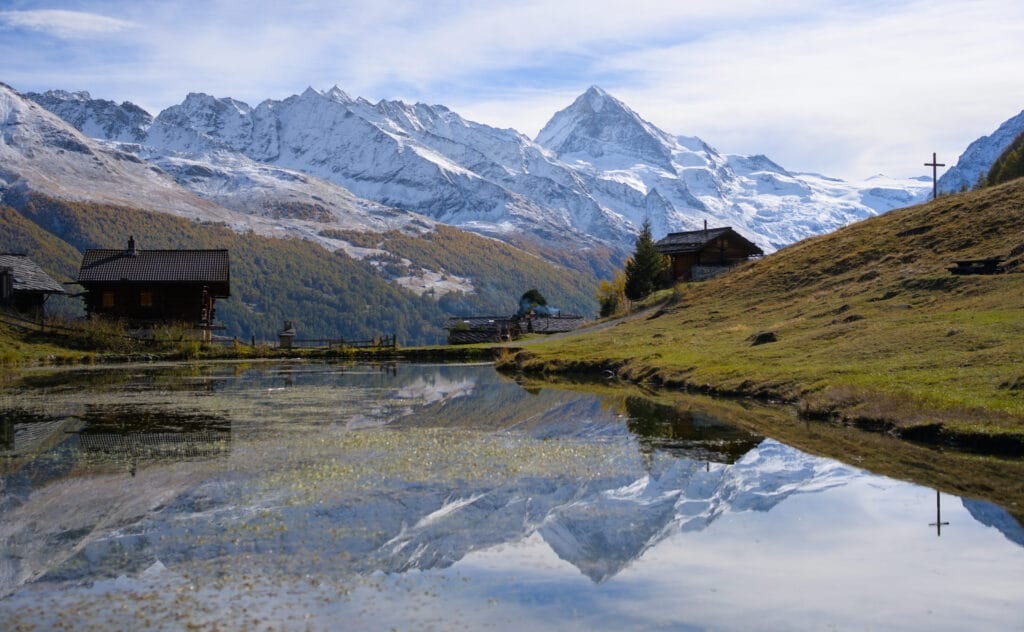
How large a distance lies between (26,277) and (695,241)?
235 feet

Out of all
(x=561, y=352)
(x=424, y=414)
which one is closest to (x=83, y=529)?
(x=424, y=414)

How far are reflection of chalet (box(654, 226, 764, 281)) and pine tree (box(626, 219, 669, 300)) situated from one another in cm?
280

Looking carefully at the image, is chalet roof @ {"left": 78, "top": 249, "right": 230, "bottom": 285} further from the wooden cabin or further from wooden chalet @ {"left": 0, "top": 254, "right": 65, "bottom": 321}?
wooden chalet @ {"left": 0, "top": 254, "right": 65, "bottom": 321}

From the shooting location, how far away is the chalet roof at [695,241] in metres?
113

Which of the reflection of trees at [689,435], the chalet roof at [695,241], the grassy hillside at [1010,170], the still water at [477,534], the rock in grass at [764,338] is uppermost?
the grassy hillside at [1010,170]

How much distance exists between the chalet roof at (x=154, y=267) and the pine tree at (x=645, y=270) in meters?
44.0

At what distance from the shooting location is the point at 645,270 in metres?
110

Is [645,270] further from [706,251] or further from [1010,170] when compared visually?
[1010,170]

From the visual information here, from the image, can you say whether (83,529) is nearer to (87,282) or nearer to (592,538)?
(592,538)

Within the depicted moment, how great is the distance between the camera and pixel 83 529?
1984 centimetres

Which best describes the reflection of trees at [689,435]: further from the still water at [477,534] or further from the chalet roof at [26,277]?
the chalet roof at [26,277]

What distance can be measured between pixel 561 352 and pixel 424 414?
34675 millimetres

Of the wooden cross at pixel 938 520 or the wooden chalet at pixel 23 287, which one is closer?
the wooden cross at pixel 938 520

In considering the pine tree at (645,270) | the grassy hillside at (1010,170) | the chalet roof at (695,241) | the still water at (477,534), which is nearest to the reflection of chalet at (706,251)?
the chalet roof at (695,241)
